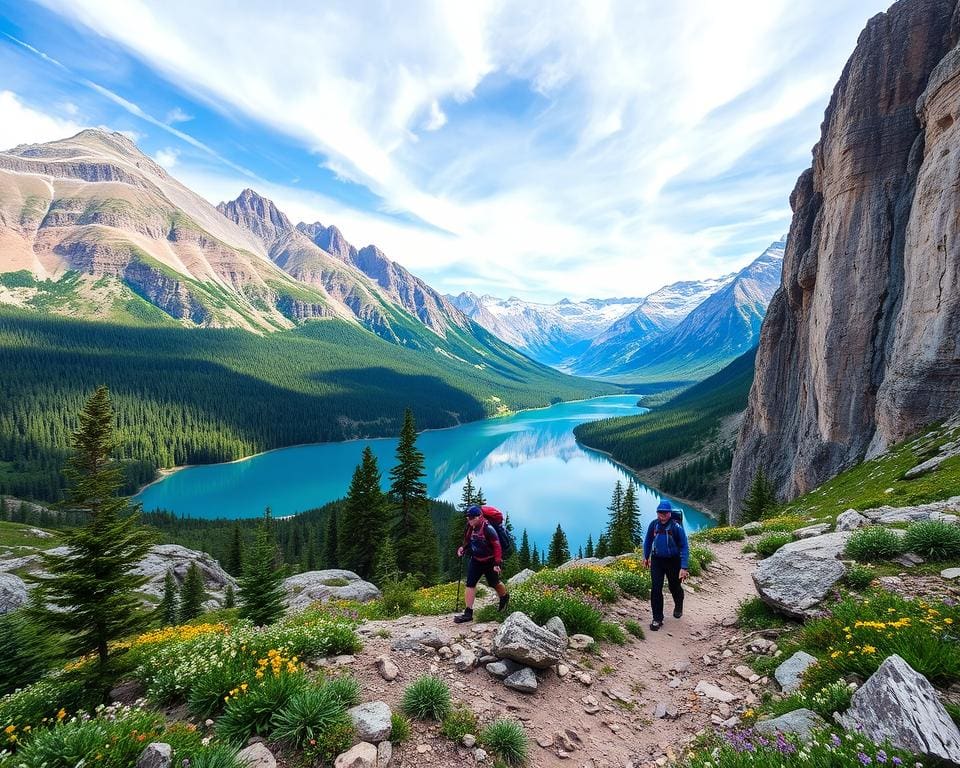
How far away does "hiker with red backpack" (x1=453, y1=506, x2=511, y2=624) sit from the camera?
998 centimetres

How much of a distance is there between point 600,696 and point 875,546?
7177mm

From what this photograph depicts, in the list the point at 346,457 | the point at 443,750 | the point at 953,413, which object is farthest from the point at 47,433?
the point at 953,413

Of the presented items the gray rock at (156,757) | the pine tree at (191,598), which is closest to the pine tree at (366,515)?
the pine tree at (191,598)

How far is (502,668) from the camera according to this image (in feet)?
24.3

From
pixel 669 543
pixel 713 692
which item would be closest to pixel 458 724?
pixel 713 692

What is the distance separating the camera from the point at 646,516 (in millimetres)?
97062

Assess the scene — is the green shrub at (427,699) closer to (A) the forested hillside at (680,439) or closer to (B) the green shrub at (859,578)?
(B) the green shrub at (859,578)

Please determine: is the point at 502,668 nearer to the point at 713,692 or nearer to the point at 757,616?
the point at 713,692

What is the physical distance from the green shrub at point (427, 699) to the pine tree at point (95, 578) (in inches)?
264

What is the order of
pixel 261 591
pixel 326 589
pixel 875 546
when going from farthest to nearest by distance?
1. pixel 326 589
2. pixel 261 591
3. pixel 875 546

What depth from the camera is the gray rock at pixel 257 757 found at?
4.76m

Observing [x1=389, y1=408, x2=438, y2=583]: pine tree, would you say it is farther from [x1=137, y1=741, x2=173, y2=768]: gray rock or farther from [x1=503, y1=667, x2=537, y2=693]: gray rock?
[x1=137, y1=741, x2=173, y2=768]: gray rock

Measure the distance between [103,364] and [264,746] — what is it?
25933 centimetres

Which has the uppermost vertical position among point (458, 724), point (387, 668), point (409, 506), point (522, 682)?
point (387, 668)
